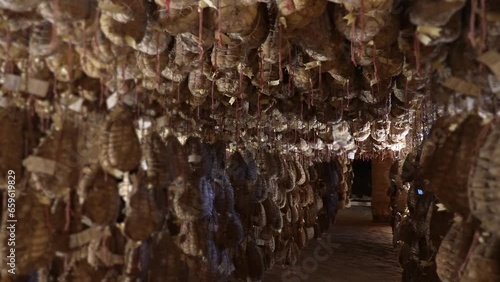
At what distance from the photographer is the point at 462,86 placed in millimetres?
1681

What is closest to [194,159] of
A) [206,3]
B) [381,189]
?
[206,3]

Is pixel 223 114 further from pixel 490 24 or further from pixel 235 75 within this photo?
pixel 490 24

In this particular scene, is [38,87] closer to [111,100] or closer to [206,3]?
[111,100]

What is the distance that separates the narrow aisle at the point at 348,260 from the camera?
227 inches

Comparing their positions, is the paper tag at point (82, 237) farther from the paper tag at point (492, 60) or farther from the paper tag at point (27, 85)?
the paper tag at point (492, 60)

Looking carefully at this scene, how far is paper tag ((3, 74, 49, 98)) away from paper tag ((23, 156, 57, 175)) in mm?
291

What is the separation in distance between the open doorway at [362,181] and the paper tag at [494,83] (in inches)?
628

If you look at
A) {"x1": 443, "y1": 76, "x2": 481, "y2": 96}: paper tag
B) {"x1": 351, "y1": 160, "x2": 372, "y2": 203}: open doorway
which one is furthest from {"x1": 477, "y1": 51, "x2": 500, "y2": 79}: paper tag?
{"x1": 351, "y1": 160, "x2": 372, "y2": 203}: open doorway

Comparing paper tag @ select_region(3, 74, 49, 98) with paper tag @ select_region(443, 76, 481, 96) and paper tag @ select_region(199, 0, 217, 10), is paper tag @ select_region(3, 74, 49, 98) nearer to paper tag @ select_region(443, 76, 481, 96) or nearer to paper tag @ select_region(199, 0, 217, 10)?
paper tag @ select_region(199, 0, 217, 10)

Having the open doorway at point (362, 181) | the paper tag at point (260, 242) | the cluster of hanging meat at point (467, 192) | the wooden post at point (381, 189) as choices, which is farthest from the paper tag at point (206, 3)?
the open doorway at point (362, 181)

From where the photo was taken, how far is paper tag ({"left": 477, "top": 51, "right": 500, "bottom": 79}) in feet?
4.68

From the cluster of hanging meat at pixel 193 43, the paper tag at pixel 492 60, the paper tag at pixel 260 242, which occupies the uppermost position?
the cluster of hanging meat at pixel 193 43

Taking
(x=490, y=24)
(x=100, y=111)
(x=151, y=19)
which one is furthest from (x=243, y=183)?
(x=490, y=24)

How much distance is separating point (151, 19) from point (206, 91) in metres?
1.16
